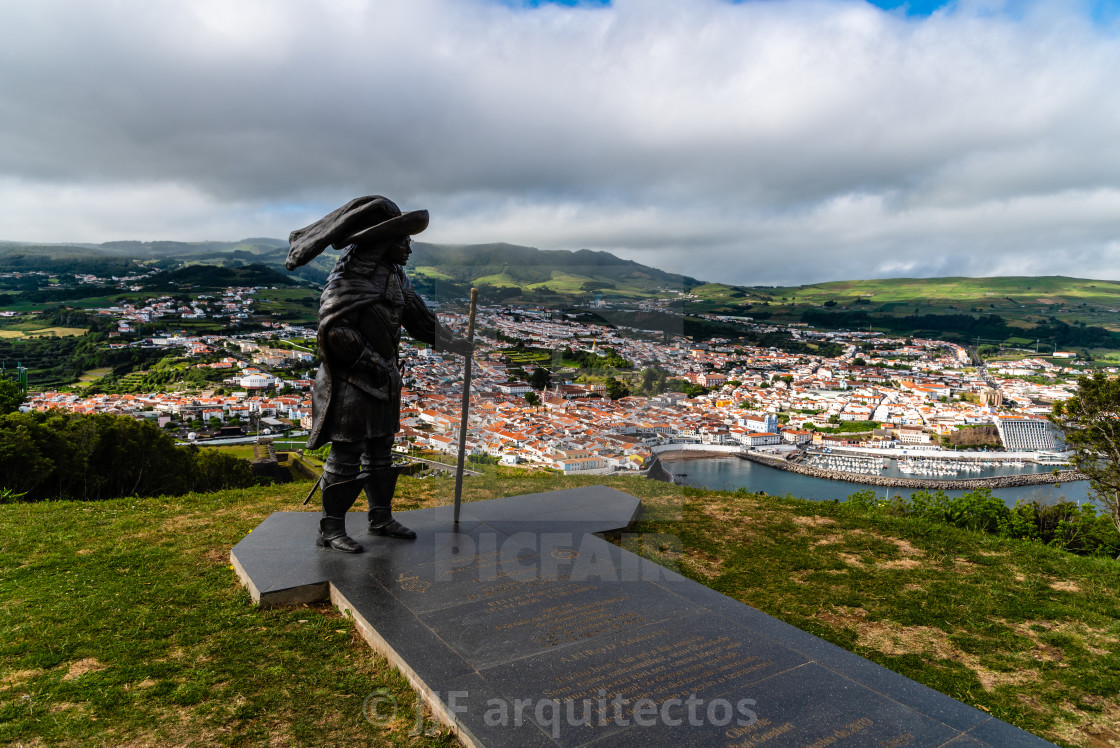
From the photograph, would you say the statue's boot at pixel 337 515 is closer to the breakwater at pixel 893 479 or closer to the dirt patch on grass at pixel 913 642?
the dirt patch on grass at pixel 913 642

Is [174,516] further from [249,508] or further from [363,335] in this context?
[363,335]

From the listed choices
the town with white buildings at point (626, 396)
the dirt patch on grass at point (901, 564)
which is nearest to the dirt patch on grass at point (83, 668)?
the town with white buildings at point (626, 396)

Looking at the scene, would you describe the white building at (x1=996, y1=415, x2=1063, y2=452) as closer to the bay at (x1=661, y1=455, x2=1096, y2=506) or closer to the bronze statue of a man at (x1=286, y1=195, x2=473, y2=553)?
the bay at (x1=661, y1=455, x2=1096, y2=506)

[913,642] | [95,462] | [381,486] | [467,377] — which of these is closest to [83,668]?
[381,486]

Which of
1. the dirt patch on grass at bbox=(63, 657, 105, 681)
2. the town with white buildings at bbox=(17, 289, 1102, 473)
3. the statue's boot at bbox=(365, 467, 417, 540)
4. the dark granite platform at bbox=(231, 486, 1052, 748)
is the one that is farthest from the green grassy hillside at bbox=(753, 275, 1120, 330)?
the dirt patch on grass at bbox=(63, 657, 105, 681)

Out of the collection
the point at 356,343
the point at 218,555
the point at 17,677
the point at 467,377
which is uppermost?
the point at 356,343

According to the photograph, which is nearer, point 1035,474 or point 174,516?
point 174,516

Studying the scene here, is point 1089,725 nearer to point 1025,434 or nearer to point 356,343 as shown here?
point 356,343

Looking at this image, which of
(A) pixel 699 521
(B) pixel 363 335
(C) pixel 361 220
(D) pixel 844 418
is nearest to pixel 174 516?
(B) pixel 363 335
